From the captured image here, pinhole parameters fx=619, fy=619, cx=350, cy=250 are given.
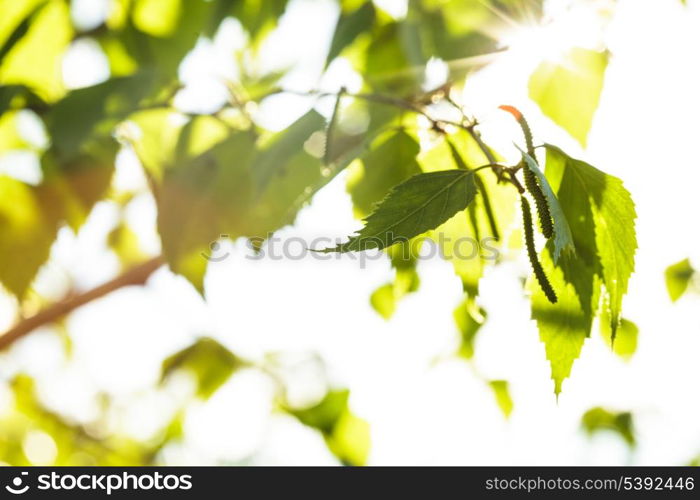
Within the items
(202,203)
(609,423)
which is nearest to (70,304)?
(202,203)

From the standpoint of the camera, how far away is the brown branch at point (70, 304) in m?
0.97

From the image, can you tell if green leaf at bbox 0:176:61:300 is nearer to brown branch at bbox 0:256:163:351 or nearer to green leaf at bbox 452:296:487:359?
brown branch at bbox 0:256:163:351

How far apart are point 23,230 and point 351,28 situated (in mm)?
511

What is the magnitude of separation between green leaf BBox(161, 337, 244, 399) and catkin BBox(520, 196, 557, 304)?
129 centimetres

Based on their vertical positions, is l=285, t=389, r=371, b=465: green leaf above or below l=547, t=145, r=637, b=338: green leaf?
below

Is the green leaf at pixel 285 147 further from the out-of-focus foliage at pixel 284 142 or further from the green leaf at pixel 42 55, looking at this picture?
the green leaf at pixel 42 55

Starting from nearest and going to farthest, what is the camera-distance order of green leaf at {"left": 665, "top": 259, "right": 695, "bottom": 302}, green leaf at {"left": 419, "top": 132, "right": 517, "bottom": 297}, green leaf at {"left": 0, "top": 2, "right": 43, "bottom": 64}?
green leaf at {"left": 419, "top": 132, "right": 517, "bottom": 297} → green leaf at {"left": 0, "top": 2, "right": 43, "bottom": 64} → green leaf at {"left": 665, "top": 259, "right": 695, "bottom": 302}

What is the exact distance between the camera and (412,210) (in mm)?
448

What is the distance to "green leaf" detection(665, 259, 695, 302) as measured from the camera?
4.41 feet

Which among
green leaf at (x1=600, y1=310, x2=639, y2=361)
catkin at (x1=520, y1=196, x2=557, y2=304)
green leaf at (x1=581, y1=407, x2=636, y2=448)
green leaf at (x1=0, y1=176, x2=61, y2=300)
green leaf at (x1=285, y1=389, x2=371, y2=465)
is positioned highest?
catkin at (x1=520, y1=196, x2=557, y2=304)

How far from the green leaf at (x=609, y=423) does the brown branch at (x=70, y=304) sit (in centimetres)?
170

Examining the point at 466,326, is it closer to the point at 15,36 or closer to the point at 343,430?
the point at 343,430

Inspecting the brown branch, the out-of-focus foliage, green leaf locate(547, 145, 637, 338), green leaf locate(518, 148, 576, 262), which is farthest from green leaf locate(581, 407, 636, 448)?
green leaf locate(518, 148, 576, 262)
